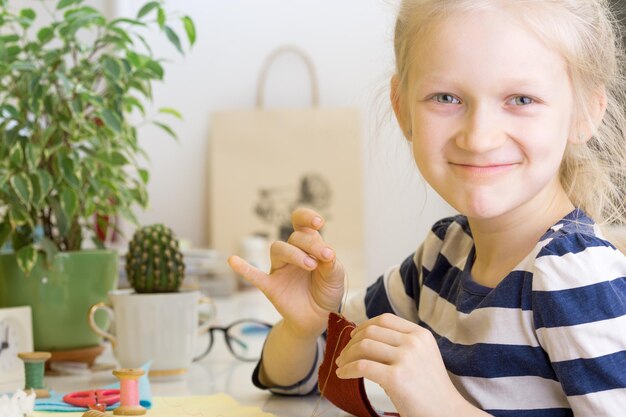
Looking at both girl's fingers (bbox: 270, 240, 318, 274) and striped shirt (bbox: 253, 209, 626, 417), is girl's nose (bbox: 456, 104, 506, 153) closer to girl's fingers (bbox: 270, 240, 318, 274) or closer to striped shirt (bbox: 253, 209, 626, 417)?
striped shirt (bbox: 253, 209, 626, 417)

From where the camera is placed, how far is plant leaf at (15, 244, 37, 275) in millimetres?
1182

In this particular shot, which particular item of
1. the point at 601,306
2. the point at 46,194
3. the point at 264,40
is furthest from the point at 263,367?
the point at 264,40

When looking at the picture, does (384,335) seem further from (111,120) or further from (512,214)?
(111,120)

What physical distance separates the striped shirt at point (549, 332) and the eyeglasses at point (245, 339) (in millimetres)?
471

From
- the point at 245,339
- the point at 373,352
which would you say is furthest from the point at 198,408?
the point at 245,339

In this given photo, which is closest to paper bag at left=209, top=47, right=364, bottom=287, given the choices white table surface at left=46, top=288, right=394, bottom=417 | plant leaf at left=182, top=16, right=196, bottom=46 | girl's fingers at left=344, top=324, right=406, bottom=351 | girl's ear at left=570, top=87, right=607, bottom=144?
white table surface at left=46, top=288, right=394, bottom=417

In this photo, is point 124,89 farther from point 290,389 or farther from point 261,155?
point 261,155

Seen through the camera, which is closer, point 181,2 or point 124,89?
point 124,89

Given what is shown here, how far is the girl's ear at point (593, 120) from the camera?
2.75ft

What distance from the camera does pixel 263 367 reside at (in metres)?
1.06

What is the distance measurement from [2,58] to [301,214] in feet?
1.75

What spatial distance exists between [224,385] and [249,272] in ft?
0.77

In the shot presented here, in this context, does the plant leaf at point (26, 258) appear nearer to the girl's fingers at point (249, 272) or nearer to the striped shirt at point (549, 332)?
the girl's fingers at point (249, 272)

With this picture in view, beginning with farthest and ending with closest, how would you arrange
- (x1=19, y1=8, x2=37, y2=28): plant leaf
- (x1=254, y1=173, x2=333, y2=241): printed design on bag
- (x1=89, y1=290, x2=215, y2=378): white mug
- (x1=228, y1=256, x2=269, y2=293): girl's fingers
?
(x1=254, y1=173, x2=333, y2=241): printed design on bag < (x1=19, y1=8, x2=37, y2=28): plant leaf < (x1=89, y1=290, x2=215, y2=378): white mug < (x1=228, y1=256, x2=269, y2=293): girl's fingers
